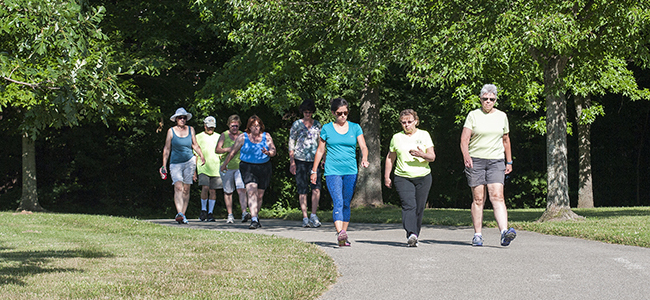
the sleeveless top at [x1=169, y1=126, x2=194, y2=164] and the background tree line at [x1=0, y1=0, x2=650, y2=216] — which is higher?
the background tree line at [x1=0, y1=0, x2=650, y2=216]

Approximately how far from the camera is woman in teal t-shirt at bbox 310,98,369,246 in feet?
28.8

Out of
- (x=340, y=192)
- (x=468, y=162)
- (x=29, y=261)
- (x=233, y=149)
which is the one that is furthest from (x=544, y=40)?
(x=29, y=261)

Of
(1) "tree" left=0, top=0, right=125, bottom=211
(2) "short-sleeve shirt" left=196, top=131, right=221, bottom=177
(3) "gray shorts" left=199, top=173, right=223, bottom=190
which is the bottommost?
(3) "gray shorts" left=199, top=173, right=223, bottom=190

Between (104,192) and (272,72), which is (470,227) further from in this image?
(104,192)

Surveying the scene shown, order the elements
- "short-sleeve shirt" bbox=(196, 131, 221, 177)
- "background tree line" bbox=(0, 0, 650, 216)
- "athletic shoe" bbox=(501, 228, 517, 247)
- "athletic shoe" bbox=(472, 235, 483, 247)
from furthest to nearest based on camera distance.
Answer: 1. "short-sleeve shirt" bbox=(196, 131, 221, 177)
2. "background tree line" bbox=(0, 0, 650, 216)
3. "athletic shoe" bbox=(472, 235, 483, 247)
4. "athletic shoe" bbox=(501, 228, 517, 247)

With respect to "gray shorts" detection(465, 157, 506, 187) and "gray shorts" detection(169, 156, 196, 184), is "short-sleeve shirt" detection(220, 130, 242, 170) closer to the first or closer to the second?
"gray shorts" detection(169, 156, 196, 184)

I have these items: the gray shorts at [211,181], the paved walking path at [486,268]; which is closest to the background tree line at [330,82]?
the paved walking path at [486,268]

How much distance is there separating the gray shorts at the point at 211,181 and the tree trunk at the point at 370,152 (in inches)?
270

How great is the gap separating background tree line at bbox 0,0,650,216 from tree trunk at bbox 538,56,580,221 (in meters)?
0.23

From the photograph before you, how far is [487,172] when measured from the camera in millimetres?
8797

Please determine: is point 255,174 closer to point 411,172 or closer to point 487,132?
point 411,172

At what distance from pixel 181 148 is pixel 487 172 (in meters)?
5.72

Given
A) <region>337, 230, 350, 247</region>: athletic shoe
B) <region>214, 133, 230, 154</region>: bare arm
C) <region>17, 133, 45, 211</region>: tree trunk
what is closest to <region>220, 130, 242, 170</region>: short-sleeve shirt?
<region>214, 133, 230, 154</region>: bare arm

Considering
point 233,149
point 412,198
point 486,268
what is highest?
point 233,149
